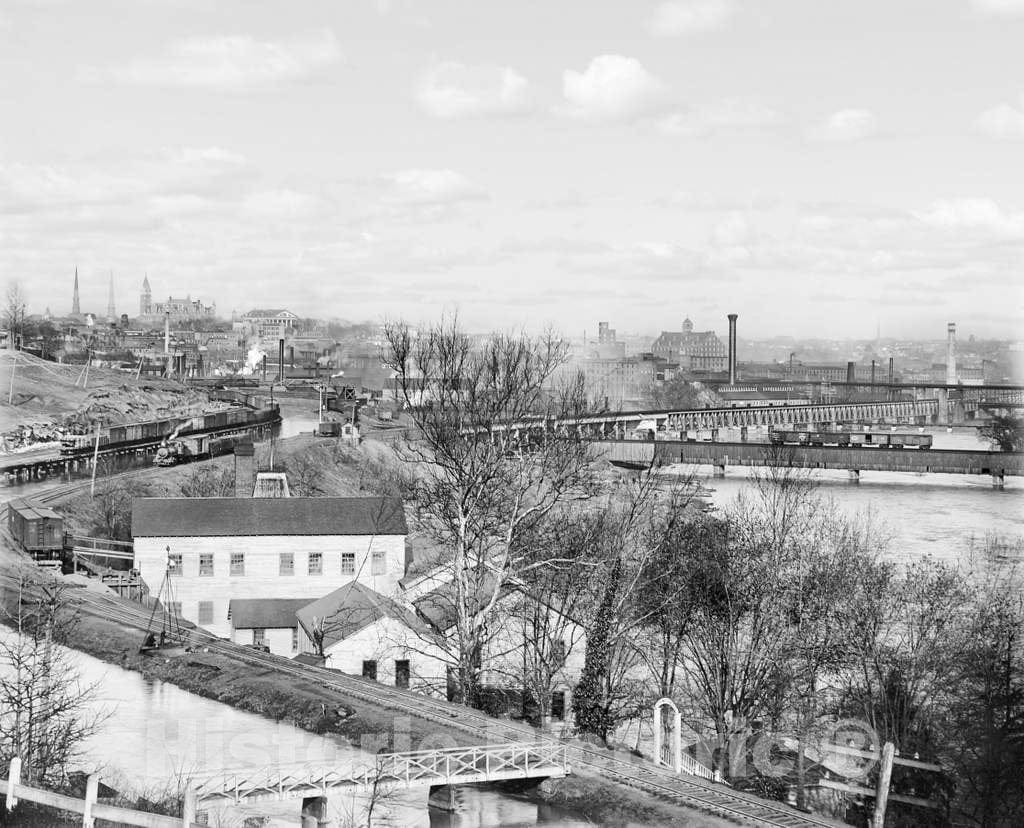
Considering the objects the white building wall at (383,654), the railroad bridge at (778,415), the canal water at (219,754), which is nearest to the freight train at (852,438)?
the railroad bridge at (778,415)

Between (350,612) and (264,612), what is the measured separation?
2.17 metres

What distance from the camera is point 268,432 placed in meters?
56.6

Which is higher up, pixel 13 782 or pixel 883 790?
pixel 13 782

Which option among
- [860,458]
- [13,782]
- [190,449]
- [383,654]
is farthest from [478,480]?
[860,458]

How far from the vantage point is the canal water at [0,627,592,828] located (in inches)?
401

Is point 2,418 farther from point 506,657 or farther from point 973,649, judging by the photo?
point 973,649

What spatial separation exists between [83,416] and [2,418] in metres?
5.28

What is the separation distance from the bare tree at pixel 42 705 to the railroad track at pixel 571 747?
230 centimetres

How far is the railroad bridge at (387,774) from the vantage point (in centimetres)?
933

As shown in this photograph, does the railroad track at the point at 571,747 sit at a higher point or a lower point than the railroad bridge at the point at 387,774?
lower

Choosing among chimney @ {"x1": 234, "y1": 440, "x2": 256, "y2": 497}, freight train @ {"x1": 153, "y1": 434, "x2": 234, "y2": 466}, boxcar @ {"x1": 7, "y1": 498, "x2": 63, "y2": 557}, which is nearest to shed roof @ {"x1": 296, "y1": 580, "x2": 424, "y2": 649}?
boxcar @ {"x1": 7, "y1": 498, "x2": 63, "y2": 557}

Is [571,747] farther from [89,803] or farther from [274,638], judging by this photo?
[274,638]

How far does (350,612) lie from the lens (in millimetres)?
17672

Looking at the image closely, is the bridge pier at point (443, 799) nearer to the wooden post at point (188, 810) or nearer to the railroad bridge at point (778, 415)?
the wooden post at point (188, 810)
